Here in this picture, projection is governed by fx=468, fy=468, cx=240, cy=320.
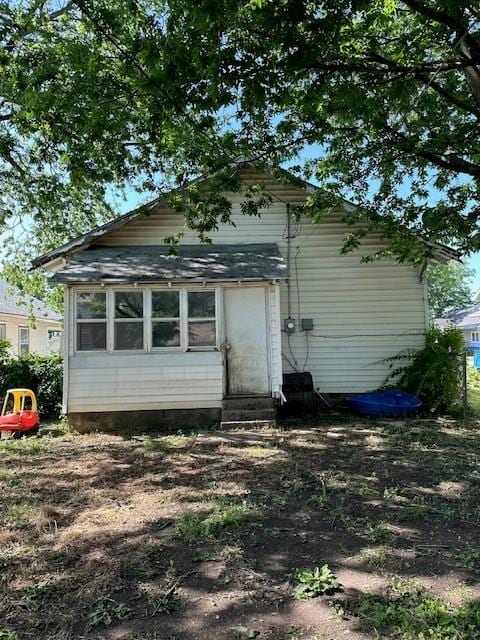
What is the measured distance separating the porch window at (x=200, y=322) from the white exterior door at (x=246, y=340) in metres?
0.30

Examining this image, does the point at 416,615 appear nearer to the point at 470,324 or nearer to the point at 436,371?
the point at 436,371

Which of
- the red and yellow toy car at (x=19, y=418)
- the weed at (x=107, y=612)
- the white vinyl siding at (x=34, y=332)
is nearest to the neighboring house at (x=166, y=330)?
the red and yellow toy car at (x=19, y=418)

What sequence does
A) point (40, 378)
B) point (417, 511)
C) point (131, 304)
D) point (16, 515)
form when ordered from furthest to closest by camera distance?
point (40, 378), point (131, 304), point (16, 515), point (417, 511)

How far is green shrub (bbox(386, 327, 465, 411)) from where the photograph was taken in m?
10.0

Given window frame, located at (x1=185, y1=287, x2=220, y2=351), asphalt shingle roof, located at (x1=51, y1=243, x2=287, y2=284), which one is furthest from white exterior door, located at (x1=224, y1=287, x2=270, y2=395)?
asphalt shingle roof, located at (x1=51, y1=243, x2=287, y2=284)

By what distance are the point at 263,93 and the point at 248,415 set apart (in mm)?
5731

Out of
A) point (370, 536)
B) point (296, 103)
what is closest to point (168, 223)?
point (296, 103)

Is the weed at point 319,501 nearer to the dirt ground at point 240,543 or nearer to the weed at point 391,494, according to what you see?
the dirt ground at point 240,543

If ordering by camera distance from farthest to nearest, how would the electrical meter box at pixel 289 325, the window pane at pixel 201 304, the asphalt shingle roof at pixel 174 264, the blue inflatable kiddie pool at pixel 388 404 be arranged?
the electrical meter box at pixel 289 325 → the blue inflatable kiddie pool at pixel 388 404 → the window pane at pixel 201 304 → the asphalt shingle roof at pixel 174 264

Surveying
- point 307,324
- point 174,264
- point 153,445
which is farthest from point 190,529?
point 307,324

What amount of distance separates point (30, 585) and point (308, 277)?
8949 millimetres

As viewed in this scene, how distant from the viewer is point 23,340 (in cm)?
2384

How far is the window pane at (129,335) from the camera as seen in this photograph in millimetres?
9492

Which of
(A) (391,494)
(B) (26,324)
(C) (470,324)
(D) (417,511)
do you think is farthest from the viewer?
(C) (470,324)
